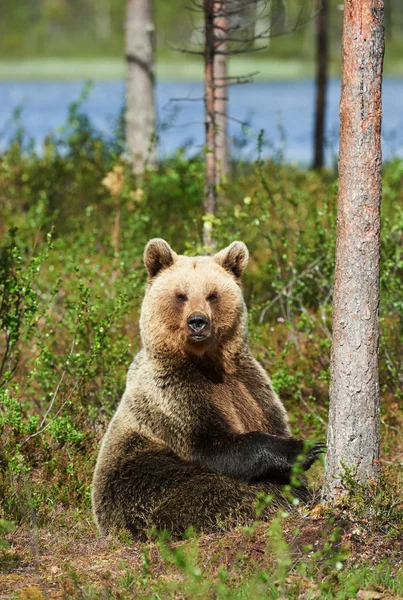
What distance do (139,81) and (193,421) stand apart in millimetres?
8609

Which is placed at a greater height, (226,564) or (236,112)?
(236,112)

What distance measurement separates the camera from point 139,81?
1314cm

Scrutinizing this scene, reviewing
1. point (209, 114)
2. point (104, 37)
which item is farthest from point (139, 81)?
point (104, 37)

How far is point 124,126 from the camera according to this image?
13.9m

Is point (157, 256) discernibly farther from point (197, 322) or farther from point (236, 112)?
point (236, 112)

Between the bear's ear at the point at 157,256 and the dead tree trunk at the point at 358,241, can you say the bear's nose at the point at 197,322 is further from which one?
the dead tree trunk at the point at 358,241

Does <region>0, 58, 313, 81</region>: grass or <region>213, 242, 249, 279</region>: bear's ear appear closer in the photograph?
<region>213, 242, 249, 279</region>: bear's ear

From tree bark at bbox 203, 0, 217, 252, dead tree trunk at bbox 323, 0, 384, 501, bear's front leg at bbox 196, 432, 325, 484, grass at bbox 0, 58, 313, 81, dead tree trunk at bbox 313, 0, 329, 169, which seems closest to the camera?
dead tree trunk at bbox 323, 0, 384, 501

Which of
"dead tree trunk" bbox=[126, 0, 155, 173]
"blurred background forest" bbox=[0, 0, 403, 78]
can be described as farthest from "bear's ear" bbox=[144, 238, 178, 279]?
"blurred background forest" bbox=[0, 0, 403, 78]

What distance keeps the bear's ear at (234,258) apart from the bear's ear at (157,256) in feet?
0.97

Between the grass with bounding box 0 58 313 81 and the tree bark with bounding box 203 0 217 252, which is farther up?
the grass with bounding box 0 58 313 81

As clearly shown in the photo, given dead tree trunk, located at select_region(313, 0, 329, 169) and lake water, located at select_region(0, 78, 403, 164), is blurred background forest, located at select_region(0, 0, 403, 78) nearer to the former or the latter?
lake water, located at select_region(0, 78, 403, 164)

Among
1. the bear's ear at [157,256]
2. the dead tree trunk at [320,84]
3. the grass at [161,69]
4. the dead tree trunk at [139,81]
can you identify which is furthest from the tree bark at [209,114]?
the grass at [161,69]

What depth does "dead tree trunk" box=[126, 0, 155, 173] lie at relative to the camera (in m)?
13.0
